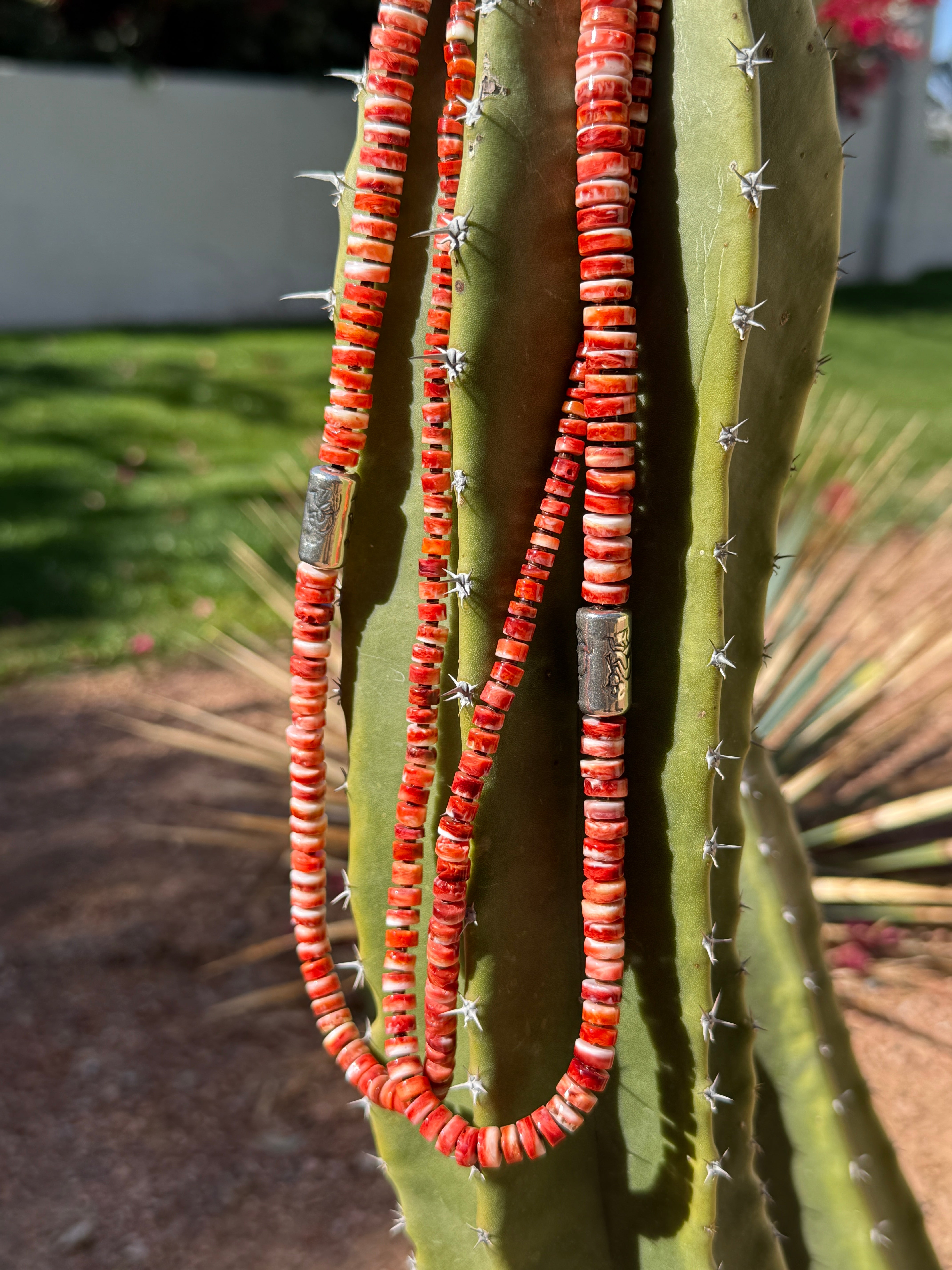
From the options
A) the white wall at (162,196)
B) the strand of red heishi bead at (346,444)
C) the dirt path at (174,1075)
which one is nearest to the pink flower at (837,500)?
the dirt path at (174,1075)

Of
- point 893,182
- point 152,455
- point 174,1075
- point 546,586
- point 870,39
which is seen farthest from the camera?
point 893,182

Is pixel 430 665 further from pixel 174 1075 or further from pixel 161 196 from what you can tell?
pixel 161 196

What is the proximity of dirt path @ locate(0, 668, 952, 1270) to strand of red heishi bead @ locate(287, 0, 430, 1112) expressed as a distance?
2.49ft

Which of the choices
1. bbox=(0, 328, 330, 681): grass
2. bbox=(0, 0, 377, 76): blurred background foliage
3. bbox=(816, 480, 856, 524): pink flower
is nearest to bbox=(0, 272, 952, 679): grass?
bbox=(0, 328, 330, 681): grass

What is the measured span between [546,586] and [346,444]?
10.0 inches

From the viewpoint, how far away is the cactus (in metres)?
1.01

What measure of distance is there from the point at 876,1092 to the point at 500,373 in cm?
184

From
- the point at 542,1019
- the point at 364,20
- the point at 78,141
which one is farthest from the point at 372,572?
the point at 364,20

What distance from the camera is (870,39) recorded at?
7.41 metres

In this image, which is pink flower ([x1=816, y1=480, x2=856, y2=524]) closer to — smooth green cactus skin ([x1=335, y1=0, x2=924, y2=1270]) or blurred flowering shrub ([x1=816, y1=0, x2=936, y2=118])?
smooth green cactus skin ([x1=335, y1=0, x2=924, y2=1270])

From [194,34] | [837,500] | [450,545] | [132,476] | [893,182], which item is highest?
[194,34]

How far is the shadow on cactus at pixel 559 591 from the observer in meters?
1.01

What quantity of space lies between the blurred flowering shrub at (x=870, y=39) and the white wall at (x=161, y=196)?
12.9 feet

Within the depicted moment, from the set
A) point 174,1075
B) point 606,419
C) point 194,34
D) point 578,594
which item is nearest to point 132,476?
point 174,1075
